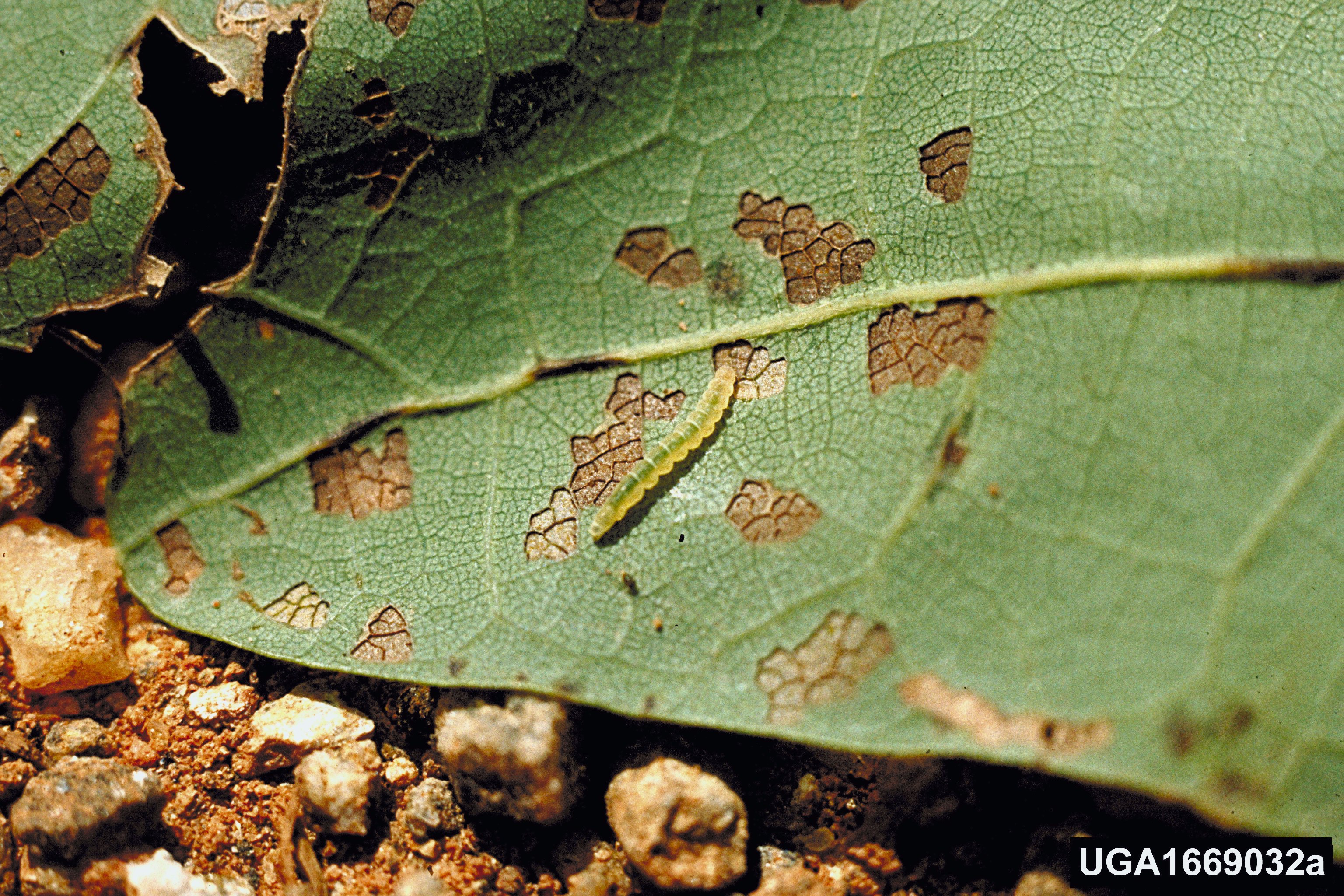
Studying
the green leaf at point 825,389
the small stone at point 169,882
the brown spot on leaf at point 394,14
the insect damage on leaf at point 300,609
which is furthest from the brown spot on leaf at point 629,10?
the small stone at point 169,882

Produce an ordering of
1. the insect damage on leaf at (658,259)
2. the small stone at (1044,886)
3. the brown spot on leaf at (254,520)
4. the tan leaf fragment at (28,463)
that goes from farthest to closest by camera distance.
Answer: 1. the tan leaf fragment at (28,463)
2. the brown spot on leaf at (254,520)
3. the insect damage on leaf at (658,259)
4. the small stone at (1044,886)

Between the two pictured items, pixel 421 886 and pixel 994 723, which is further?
pixel 421 886

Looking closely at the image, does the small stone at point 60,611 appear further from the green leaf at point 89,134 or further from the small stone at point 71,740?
the green leaf at point 89,134

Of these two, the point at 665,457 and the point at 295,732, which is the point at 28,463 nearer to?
the point at 295,732

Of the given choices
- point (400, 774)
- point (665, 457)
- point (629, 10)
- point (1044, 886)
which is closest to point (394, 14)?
point (629, 10)

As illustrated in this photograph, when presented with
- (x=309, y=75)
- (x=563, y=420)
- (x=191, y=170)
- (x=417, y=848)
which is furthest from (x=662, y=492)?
(x=191, y=170)

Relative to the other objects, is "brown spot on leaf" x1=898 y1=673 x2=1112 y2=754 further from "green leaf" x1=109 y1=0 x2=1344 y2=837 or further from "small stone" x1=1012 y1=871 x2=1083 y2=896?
"small stone" x1=1012 y1=871 x2=1083 y2=896

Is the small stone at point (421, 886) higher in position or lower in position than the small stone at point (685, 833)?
lower
